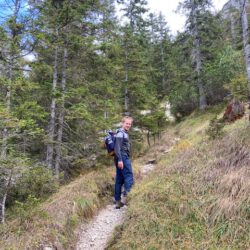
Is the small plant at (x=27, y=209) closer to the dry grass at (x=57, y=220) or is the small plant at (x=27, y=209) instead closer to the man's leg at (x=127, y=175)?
the dry grass at (x=57, y=220)

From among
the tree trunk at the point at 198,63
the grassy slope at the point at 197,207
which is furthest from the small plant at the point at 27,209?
the tree trunk at the point at 198,63

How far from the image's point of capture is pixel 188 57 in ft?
76.3

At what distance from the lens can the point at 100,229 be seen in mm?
5973

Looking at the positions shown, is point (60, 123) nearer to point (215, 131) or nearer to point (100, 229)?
point (100, 229)

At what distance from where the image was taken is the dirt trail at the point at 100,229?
5.32 metres

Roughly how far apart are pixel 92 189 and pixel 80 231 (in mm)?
1668

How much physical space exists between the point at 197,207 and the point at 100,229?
2.39 metres

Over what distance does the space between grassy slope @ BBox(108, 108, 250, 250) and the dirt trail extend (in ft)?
1.58

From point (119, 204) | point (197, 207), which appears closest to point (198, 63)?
point (119, 204)

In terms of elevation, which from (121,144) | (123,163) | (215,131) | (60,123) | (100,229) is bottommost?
(100,229)

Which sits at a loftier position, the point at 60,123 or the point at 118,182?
the point at 60,123

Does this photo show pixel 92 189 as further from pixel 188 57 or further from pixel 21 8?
pixel 188 57

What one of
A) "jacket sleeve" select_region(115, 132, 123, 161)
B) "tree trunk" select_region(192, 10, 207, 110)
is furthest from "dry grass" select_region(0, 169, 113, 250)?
"tree trunk" select_region(192, 10, 207, 110)

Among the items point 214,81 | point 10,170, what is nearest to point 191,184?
point 10,170
